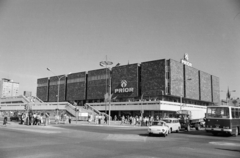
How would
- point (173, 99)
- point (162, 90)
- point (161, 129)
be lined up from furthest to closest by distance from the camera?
point (173, 99), point (162, 90), point (161, 129)

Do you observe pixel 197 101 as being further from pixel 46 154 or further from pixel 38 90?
pixel 46 154

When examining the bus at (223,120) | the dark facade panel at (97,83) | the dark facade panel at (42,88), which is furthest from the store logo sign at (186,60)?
the dark facade panel at (42,88)

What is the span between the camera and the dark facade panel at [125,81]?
3073 inches

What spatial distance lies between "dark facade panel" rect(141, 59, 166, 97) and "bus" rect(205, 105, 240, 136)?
48.1 meters

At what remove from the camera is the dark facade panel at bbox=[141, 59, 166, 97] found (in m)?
72.1

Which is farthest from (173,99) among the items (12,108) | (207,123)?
(12,108)

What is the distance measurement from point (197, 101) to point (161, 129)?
7494 centimetres

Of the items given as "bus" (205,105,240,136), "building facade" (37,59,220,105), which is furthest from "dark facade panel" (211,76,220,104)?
"bus" (205,105,240,136)

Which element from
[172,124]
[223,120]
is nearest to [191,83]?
[172,124]

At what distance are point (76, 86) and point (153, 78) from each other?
36281 millimetres

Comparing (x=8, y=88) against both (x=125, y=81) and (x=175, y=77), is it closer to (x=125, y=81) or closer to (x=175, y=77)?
(x=125, y=81)

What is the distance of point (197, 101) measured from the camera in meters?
89.8

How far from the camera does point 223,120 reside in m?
21.5

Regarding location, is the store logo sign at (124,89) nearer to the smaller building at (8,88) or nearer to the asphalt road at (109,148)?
the asphalt road at (109,148)
